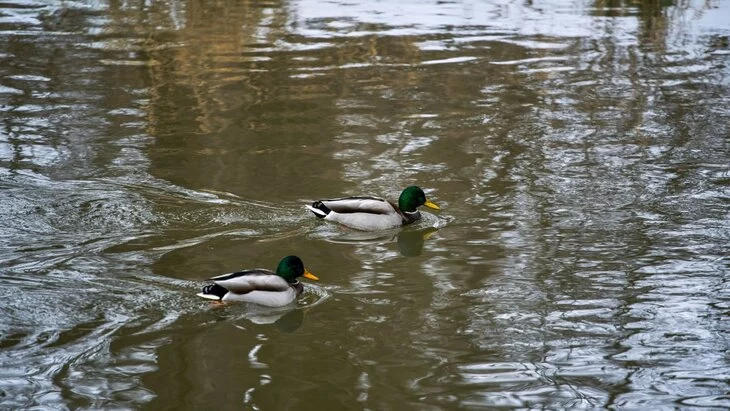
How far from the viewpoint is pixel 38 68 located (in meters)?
17.5

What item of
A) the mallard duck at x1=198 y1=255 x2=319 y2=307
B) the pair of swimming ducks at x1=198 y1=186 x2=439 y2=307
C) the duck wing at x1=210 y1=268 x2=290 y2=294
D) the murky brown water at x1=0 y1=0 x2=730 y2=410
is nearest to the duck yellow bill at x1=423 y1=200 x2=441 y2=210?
the murky brown water at x1=0 y1=0 x2=730 y2=410

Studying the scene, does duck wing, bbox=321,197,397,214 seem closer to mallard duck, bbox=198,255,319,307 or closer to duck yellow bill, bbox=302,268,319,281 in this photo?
duck yellow bill, bbox=302,268,319,281

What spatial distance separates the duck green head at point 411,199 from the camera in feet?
37.3

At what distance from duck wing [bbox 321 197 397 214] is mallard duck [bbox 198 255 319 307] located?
1.72m

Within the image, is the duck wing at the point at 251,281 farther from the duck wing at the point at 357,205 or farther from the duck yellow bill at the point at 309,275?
the duck wing at the point at 357,205

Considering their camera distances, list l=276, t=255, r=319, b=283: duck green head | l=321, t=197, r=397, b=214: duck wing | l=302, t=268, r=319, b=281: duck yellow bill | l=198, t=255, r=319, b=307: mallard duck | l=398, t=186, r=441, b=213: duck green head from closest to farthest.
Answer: l=198, t=255, r=319, b=307: mallard duck
l=276, t=255, r=319, b=283: duck green head
l=302, t=268, r=319, b=281: duck yellow bill
l=321, t=197, r=397, b=214: duck wing
l=398, t=186, r=441, b=213: duck green head

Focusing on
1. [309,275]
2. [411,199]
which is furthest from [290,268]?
[411,199]

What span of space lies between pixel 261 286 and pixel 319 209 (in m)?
2.16

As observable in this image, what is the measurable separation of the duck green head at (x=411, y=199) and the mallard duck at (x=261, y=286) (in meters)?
2.28

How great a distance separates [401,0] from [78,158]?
1243cm

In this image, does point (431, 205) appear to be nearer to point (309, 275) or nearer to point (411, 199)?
point (411, 199)

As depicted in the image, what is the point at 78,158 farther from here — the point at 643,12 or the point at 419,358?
the point at 643,12

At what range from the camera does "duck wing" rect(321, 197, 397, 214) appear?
36.0 ft

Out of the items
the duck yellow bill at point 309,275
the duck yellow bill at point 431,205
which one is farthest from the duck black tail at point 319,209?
the duck yellow bill at point 309,275
